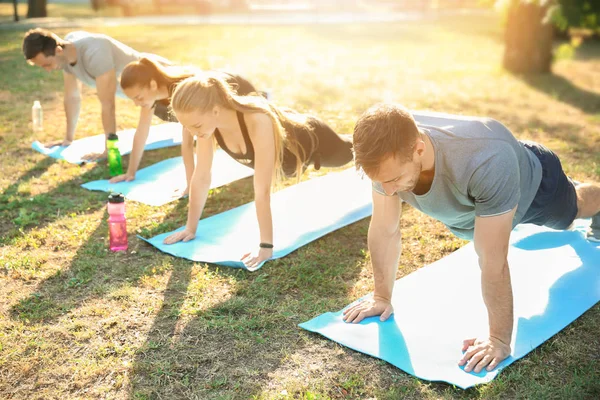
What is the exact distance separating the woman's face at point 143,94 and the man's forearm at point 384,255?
2165 millimetres

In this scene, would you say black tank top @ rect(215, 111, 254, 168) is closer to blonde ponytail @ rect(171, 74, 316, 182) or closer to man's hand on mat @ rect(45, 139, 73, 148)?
blonde ponytail @ rect(171, 74, 316, 182)

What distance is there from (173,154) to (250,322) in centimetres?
306

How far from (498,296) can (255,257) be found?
1583 millimetres

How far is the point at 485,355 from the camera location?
273cm

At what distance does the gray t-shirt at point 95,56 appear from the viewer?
17.5 feet

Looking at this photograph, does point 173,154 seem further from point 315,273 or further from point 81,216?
point 315,273

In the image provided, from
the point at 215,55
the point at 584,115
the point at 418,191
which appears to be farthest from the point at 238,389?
the point at 215,55

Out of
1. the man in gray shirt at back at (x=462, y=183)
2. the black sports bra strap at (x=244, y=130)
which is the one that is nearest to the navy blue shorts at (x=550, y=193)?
the man in gray shirt at back at (x=462, y=183)

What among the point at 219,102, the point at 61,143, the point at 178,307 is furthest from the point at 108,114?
the point at 178,307

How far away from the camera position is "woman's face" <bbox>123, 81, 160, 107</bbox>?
439 cm

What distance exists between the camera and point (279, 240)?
4.04 meters

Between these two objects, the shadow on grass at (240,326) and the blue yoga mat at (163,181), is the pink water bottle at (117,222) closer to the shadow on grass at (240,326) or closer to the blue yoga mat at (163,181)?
the shadow on grass at (240,326)

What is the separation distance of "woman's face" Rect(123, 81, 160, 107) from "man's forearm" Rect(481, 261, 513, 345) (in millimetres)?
2748

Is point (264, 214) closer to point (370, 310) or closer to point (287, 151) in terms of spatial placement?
point (287, 151)
